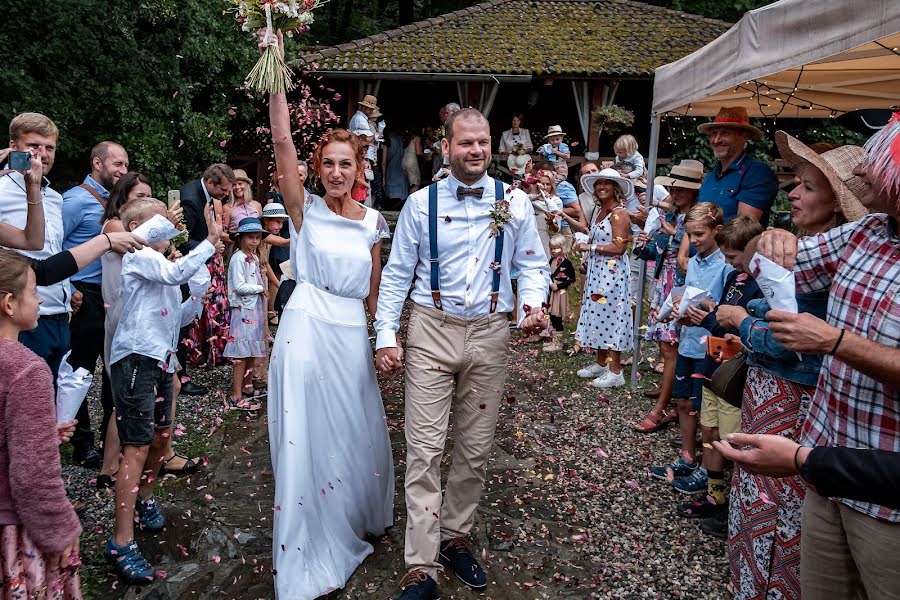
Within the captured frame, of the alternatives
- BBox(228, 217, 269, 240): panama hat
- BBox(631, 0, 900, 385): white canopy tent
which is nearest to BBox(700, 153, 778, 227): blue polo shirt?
BBox(631, 0, 900, 385): white canopy tent

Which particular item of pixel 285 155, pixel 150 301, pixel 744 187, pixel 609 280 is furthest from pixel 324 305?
pixel 609 280

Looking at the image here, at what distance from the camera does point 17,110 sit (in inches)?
417

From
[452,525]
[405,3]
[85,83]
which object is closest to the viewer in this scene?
[452,525]

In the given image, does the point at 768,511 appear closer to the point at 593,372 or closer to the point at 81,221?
the point at 593,372

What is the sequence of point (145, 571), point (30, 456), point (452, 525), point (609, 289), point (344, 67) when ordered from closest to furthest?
point (30, 456)
point (145, 571)
point (452, 525)
point (609, 289)
point (344, 67)

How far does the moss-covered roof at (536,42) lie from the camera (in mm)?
17172

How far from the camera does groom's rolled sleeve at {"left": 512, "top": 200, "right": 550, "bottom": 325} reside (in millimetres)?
3809

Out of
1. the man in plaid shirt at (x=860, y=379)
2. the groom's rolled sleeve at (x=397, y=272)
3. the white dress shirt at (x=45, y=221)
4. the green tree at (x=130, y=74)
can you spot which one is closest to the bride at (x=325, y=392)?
the groom's rolled sleeve at (x=397, y=272)

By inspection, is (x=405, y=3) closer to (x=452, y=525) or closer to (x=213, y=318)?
(x=213, y=318)

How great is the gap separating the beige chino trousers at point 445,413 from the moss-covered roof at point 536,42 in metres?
14.4

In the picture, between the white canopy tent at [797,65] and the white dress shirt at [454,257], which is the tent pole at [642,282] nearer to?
the white canopy tent at [797,65]

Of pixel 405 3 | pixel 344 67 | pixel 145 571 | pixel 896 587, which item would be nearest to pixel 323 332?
pixel 145 571

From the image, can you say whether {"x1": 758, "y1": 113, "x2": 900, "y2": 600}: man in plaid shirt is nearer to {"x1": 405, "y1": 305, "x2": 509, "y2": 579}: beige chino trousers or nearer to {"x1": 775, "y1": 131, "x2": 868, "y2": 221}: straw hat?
{"x1": 775, "y1": 131, "x2": 868, "y2": 221}: straw hat

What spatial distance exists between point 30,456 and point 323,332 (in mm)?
1589
